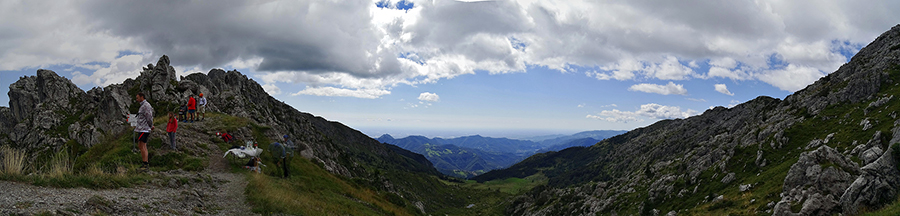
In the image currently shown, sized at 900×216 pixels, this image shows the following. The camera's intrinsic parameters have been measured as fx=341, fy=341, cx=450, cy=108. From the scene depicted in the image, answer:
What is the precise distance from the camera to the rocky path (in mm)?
10297

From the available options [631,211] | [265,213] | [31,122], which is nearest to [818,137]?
[631,211]

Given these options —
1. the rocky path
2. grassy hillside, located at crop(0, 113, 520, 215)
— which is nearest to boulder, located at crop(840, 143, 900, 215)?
grassy hillside, located at crop(0, 113, 520, 215)

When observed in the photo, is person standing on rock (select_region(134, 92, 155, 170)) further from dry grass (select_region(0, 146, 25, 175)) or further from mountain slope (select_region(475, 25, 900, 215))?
mountain slope (select_region(475, 25, 900, 215))

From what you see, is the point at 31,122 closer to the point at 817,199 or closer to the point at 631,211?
the point at 817,199

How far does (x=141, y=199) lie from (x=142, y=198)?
249 mm

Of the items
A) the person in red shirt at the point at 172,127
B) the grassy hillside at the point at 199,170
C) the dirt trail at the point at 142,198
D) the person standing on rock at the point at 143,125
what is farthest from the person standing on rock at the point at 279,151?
the person standing on rock at the point at 143,125

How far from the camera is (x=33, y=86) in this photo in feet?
326

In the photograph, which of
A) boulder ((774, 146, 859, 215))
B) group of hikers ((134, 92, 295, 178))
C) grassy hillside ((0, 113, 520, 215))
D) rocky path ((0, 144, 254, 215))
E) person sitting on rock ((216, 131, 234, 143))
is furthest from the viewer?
person sitting on rock ((216, 131, 234, 143))

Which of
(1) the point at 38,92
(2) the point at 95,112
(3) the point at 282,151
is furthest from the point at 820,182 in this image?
(1) the point at 38,92

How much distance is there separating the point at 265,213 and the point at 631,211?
9737cm

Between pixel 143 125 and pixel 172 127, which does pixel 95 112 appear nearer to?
pixel 172 127

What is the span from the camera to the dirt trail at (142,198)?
10312mm

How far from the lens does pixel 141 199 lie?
44.8 ft

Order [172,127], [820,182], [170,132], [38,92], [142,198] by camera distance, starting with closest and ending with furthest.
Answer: [142,198]
[820,182]
[172,127]
[170,132]
[38,92]
